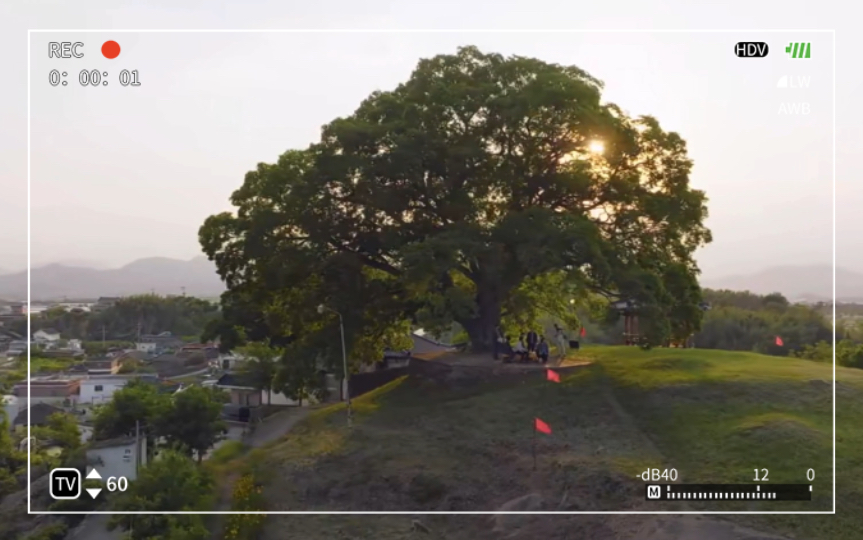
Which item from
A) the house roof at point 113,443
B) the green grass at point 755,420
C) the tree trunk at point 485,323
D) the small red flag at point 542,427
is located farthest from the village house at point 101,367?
the green grass at point 755,420

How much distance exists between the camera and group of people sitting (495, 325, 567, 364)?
34.7ft

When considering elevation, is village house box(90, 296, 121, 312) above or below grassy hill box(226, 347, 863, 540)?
above

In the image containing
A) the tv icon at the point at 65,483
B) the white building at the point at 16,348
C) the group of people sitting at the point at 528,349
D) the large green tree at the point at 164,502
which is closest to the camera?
the tv icon at the point at 65,483

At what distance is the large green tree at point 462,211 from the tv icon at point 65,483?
4.74 metres

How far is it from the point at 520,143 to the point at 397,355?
4197 millimetres

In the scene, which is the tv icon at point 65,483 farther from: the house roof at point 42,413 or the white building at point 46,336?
the house roof at point 42,413

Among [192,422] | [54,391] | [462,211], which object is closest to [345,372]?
[192,422]

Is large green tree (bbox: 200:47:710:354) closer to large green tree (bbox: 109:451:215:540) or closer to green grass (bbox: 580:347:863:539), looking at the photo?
green grass (bbox: 580:347:863:539)

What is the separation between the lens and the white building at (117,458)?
6277 millimetres

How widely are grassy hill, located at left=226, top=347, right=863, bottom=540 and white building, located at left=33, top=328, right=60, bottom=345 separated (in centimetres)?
236

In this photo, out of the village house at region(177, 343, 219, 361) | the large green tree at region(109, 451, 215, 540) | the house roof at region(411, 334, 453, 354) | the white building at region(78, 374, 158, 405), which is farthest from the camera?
the house roof at region(411, 334, 453, 354)

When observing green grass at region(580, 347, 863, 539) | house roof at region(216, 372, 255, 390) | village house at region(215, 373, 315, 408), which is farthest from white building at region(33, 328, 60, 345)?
green grass at region(580, 347, 863, 539)

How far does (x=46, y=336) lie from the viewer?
825 cm

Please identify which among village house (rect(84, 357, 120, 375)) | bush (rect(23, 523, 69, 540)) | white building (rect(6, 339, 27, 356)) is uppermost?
white building (rect(6, 339, 27, 356))
